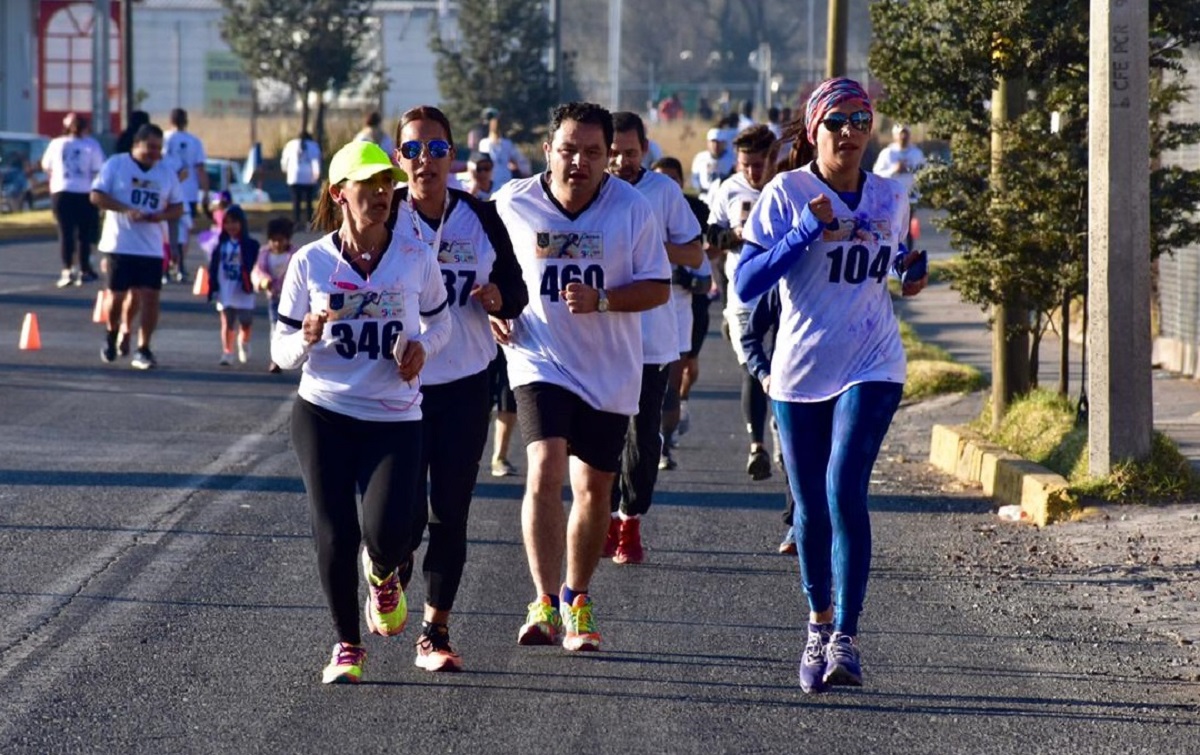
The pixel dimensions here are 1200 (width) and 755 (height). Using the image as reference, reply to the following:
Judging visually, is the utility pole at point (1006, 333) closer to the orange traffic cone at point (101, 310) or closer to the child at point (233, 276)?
the child at point (233, 276)

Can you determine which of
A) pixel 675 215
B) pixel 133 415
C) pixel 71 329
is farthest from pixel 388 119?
pixel 675 215

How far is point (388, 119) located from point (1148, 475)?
219 feet

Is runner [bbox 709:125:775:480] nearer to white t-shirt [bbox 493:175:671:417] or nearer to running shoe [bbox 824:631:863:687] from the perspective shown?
white t-shirt [bbox 493:175:671:417]

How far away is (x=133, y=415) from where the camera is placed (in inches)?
553

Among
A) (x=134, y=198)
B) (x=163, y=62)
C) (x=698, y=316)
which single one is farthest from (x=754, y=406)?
(x=163, y=62)

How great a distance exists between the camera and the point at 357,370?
6.68m

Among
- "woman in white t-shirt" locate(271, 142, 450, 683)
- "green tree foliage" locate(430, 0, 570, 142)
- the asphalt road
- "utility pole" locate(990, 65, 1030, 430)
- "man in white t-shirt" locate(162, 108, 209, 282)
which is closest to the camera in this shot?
the asphalt road

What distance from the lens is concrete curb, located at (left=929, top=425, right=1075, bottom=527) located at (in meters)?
10.3

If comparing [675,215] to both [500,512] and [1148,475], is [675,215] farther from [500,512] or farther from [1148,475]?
[1148,475]

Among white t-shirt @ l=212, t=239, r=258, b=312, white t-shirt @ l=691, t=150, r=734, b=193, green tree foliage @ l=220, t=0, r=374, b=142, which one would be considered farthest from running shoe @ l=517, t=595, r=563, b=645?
green tree foliage @ l=220, t=0, r=374, b=142

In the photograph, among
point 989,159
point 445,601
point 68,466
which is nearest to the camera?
point 445,601

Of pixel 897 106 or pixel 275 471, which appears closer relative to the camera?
pixel 275 471

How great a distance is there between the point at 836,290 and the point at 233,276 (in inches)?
422

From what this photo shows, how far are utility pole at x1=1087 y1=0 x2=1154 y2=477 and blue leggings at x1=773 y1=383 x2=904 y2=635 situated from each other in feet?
12.4
